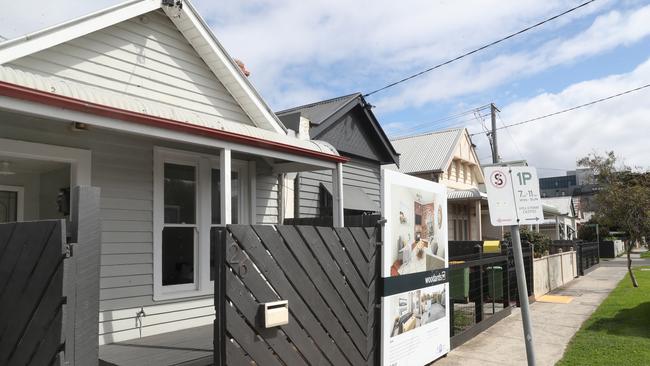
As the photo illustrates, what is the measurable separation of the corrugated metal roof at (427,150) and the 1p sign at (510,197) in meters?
18.2

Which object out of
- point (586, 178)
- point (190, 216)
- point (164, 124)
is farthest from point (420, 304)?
point (586, 178)

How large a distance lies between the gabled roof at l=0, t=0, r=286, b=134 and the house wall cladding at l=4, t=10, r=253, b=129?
13 cm

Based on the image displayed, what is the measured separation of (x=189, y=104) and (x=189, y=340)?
321 centimetres

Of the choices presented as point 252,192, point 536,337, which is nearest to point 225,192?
point 252,192

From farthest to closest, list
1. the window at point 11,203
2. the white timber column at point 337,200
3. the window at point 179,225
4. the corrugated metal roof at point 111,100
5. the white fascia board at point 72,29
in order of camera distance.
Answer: the white timber column at point 337,200
the window at point 179,225
the window at point 11,203
the white fascia board at point 72,29
the corrugated metal roof at point 111,100

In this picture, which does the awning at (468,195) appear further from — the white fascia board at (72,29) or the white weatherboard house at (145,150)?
the white fascia board at (72,29)

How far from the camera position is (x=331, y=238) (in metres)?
4.57

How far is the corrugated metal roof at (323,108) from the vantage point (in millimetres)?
10211

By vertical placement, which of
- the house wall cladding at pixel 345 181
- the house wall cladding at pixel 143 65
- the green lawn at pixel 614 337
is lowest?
the green lawn at pixel 614 337

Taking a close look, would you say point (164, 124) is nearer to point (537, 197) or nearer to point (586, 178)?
point (537, 197)

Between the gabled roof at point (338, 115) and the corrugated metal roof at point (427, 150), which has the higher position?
the corrugated metal roof at point (427, 150)

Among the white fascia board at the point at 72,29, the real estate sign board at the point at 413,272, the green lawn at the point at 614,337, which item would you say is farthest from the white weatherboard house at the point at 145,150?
the green lawn at the point at 614,337

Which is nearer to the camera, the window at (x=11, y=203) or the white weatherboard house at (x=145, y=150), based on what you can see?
the white weatherboard house at (x=145, y=150)

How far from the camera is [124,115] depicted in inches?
173
